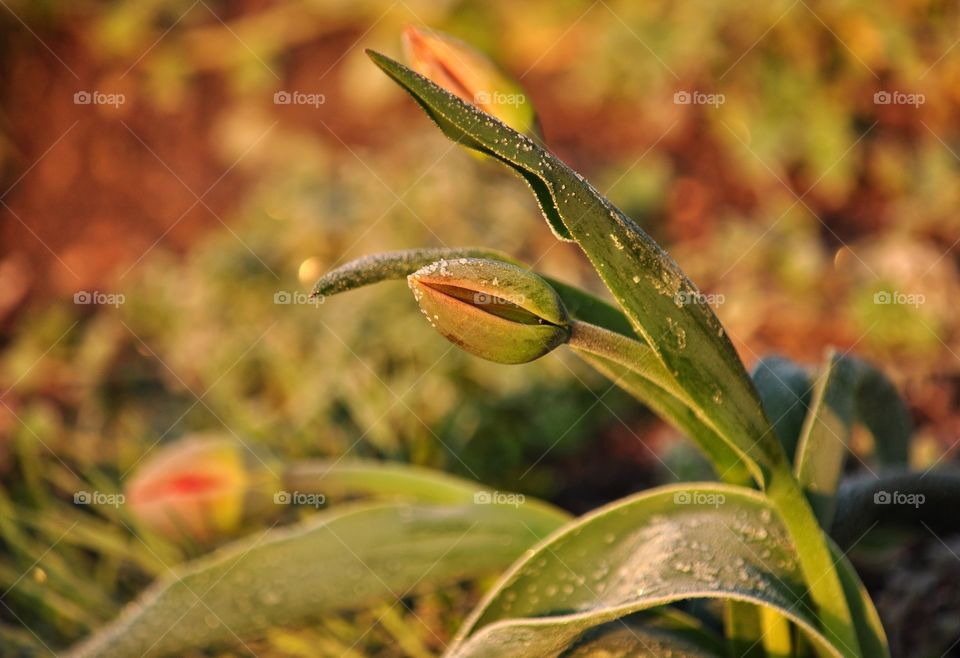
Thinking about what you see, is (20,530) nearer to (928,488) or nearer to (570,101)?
(928,488)

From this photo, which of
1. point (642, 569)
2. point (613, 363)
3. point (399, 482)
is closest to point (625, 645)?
point (642, 569)

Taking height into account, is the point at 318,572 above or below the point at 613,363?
below

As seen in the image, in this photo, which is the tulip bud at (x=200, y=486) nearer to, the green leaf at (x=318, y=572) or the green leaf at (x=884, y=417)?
the green leaf at (x=318, y=572)

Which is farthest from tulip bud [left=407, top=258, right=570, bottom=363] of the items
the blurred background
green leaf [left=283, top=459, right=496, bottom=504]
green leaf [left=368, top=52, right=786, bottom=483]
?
the blurred background

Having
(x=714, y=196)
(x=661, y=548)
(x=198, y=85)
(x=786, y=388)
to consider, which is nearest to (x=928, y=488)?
(x=786, y=388)

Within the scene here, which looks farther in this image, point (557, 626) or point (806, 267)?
point (806, 267)

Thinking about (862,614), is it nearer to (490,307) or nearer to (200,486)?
(490,307)
